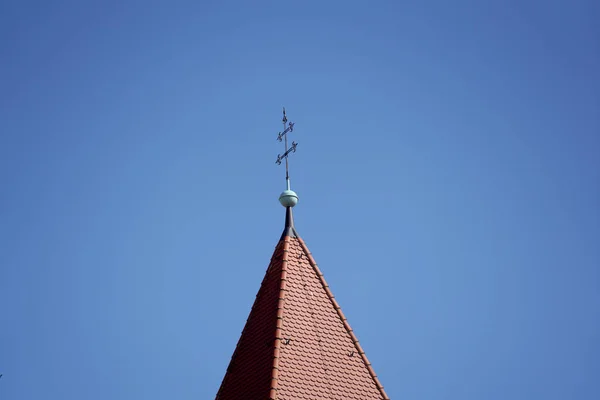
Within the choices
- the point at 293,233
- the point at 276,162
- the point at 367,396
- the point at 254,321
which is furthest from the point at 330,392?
the point at 276,162

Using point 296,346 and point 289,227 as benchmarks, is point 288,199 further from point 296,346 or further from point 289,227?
point 296,346

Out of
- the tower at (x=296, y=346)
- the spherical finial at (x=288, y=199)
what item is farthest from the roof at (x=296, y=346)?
the spherical finial at (x=288, y=199)

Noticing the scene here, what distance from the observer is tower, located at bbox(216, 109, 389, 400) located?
2141cm

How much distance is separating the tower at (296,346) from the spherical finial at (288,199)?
3.26 feet

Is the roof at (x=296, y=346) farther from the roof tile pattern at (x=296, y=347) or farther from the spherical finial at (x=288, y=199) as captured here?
the spherical finial at (x=288, y=199)

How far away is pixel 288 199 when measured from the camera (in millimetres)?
24891

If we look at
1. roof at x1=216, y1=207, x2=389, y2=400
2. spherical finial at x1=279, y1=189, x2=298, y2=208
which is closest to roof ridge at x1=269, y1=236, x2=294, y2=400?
roof at x1=216, y1=207, x2=389, y2=400

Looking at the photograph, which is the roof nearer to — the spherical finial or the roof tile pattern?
the roof tile pattern

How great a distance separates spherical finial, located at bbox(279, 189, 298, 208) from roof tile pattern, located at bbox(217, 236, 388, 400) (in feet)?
3.74

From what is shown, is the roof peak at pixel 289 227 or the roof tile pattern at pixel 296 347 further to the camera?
the roof peak at pixel 289 227

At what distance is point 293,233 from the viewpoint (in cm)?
2430

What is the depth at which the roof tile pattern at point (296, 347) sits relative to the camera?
21391 millimetres

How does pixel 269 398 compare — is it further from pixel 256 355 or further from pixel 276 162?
pixel 276 162

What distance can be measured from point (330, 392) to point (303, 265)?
316 centimetres
